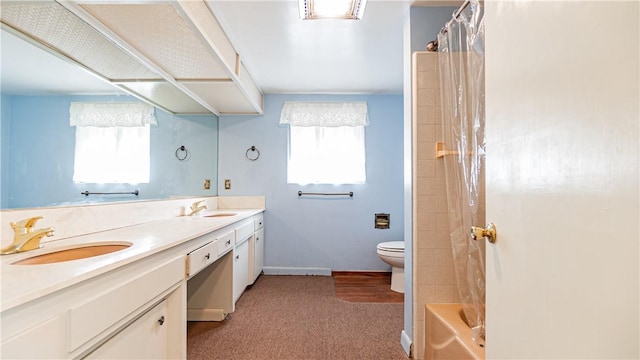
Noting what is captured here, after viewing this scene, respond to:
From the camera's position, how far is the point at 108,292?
80cm

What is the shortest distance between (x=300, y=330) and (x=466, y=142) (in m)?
1.61

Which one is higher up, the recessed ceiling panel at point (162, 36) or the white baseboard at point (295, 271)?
the recessed ceiling panel at point (162, 36)

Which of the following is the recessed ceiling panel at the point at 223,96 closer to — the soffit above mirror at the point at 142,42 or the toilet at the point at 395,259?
the soffit above mirror at the point at 142,42

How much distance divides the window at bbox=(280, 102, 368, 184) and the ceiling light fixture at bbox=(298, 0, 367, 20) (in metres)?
1.42

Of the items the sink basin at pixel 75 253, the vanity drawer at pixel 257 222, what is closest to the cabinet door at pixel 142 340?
the sink basin at pixel 75 253

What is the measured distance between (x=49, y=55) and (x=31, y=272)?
104 centimetres

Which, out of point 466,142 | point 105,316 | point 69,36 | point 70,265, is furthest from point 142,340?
point 466,142

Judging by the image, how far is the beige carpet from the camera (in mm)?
1633

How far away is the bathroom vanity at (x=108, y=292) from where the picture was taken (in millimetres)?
610

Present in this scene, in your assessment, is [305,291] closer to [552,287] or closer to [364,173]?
[364,173]

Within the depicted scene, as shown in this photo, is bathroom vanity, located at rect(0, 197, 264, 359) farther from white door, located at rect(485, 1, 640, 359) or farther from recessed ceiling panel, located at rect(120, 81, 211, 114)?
white door, located at rect(485, 1, 640, 359)

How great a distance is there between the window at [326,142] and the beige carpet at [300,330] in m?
1.29

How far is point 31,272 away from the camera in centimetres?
72

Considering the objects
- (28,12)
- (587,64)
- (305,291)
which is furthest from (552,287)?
(305,291)
